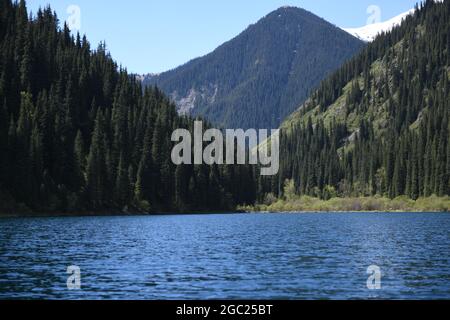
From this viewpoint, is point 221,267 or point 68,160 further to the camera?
point 68,160

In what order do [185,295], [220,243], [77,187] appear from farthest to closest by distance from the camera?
[77,187] → [220,243] → [185,295]

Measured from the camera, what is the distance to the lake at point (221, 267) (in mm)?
37094

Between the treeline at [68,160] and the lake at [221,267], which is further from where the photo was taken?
the treeline at [68,160]

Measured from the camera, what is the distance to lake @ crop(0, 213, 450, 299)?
122 ft

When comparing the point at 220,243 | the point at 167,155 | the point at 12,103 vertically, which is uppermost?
the point at 12,103

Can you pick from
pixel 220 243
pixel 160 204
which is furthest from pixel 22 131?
pixel 220 243

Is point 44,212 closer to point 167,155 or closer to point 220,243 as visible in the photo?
point 167,155

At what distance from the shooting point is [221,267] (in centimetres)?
4866

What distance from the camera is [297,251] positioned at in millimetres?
61844

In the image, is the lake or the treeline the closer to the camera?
the lake

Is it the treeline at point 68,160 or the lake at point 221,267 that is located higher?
the treeline at point 68,160

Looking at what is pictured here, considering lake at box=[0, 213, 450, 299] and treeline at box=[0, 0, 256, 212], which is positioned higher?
treeline at box=[0, 0, 256, 212]

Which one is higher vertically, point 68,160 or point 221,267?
point 68,160

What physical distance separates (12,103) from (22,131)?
96.8 feet
